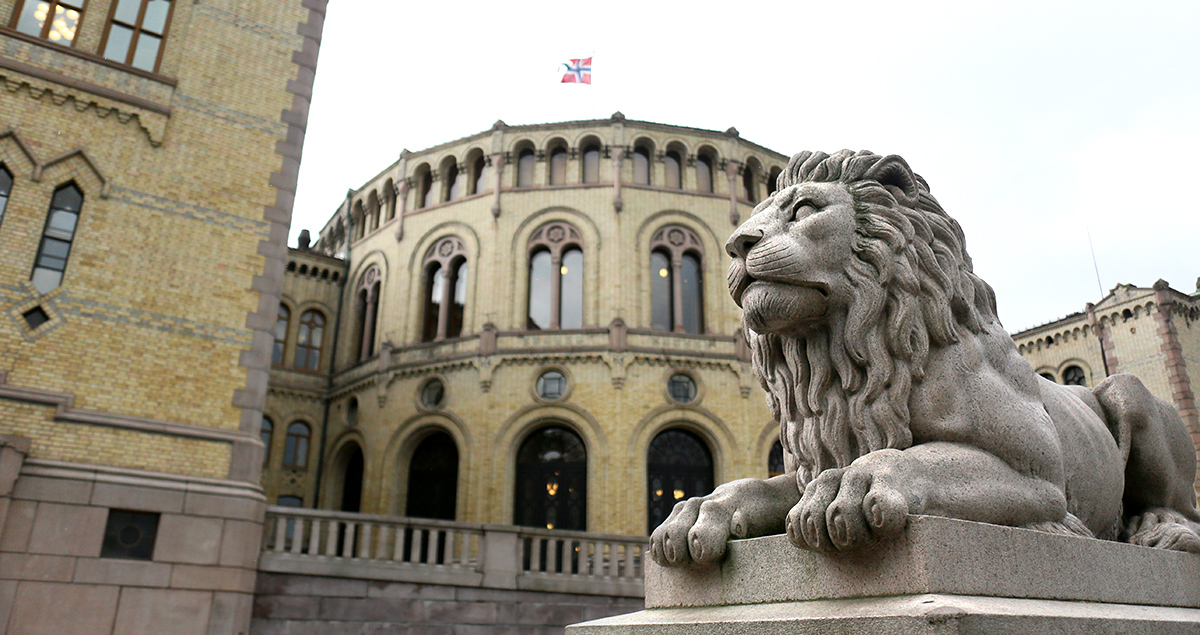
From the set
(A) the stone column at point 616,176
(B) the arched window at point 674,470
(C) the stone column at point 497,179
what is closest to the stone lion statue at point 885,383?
(B) the arched window at point 674,470

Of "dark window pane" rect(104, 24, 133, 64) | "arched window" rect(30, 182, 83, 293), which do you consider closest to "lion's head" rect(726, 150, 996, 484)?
"arched window" rect(30, 182, 83, 293)

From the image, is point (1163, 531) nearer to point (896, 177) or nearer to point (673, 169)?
point (896, 177)

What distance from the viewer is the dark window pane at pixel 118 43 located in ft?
42.2

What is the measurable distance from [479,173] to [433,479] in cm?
1039

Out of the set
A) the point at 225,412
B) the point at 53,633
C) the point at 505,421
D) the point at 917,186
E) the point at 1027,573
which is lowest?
the point at 53,633

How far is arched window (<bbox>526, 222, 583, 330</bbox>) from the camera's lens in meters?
25.0

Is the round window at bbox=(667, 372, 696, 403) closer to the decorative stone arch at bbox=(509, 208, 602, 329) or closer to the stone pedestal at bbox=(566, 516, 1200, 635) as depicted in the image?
the decorative stone arch at bbox=(509, 208, 602, 329)

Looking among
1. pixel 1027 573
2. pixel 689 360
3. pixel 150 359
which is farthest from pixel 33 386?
pixel 689 360

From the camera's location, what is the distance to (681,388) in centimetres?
2370

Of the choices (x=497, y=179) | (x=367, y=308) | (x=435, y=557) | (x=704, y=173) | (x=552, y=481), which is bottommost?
(x=435, y=557)

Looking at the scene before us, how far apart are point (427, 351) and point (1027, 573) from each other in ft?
77.8

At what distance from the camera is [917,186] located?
3080 mm

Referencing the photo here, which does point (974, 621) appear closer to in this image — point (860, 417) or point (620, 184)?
point (860, 417)

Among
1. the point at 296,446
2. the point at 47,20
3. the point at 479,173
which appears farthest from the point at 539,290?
the point at 47,20
